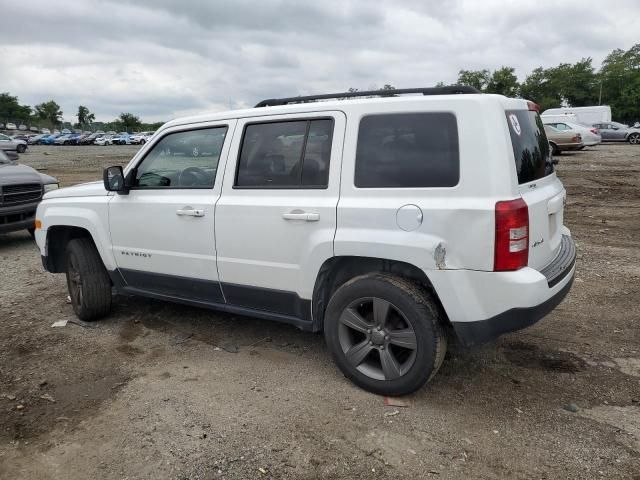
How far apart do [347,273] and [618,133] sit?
33.2 metres

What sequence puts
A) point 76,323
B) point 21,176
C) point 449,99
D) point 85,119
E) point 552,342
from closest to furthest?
point 449,99 → point 552,342 → point 76,323 → point 21,176 → point 85,119

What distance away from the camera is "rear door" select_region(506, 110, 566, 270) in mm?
3062

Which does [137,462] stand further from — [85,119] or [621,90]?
[85,119]

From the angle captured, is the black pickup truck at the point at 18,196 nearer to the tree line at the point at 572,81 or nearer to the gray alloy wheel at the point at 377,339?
the gray alloy wheel at the point at 377,339

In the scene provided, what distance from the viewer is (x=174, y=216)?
4043 millimetres

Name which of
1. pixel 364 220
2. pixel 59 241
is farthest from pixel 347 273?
pixel 59 241

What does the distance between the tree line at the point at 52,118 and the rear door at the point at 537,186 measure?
9833 centimetres

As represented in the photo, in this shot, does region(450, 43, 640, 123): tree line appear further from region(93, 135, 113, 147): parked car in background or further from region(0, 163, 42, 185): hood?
region(0, 163, 42, 185): hood

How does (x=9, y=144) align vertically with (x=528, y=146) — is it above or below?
above

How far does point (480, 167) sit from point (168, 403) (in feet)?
8.04

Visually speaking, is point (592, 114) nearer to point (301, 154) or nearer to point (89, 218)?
point (301, 154)

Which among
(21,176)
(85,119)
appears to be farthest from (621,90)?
(85,119)

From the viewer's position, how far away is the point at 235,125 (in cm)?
388

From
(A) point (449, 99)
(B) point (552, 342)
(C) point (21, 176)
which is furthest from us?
(C) point (21, 176)
